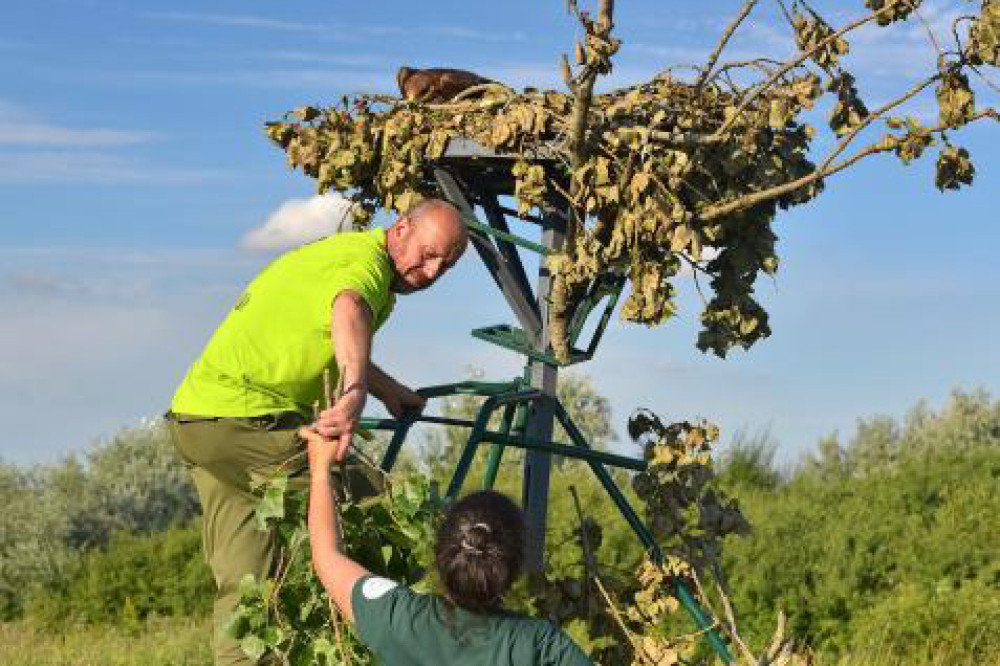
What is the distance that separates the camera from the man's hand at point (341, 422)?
13.2 ft

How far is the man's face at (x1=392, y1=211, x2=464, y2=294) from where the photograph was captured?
4.70m

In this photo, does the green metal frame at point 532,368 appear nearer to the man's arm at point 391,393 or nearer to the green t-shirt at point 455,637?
the man's arm at point 391,393

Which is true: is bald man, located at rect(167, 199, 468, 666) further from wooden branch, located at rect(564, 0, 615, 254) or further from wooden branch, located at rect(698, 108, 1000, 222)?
wooden branch, located at rect(698, 108, 1000, 222)

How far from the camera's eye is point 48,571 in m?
12.2

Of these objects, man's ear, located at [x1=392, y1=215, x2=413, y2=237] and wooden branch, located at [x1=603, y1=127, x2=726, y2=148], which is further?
wooden branch, located at [x1=603, y1=127, x2=726, y2=148]

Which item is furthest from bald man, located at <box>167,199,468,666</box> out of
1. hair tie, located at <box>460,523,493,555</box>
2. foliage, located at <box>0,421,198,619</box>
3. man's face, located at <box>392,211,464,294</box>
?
foliage, located at <box>0,421,198,619</box>

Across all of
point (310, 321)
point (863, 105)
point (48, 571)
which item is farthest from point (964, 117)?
point (48, 571)

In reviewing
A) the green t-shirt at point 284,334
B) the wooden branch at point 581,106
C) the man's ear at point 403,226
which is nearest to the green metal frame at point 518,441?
the green t-shirt at point 284,334

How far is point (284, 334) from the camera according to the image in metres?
4.84

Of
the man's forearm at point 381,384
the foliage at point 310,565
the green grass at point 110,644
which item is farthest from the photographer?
the green grass at point 110,644

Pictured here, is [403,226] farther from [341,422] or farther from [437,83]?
[437,83]

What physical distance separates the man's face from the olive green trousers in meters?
0.63

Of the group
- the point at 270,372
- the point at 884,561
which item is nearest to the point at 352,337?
the point at 270,372

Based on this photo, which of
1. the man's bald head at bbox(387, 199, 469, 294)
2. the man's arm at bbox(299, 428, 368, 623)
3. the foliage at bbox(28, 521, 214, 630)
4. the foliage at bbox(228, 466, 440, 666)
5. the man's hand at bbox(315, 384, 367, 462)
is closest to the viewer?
the man's arm at bbox(299, 428, 368, 623)
